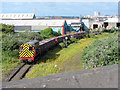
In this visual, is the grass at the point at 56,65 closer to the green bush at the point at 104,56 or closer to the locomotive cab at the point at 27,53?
the locomotive cab at the point at 27,53

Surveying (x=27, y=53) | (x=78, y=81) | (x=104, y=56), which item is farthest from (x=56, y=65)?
(x=78, y=81)

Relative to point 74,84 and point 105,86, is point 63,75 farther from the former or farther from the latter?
point 105,86

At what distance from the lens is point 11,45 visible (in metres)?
10.9

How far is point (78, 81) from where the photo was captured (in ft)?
4.01

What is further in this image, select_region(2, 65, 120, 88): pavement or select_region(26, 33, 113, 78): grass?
select_region(26, 33, 113, 78): grass

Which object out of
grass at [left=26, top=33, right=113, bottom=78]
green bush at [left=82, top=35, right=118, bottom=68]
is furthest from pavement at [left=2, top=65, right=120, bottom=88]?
grass at [left=26, top=33, right=113, bottom=78]

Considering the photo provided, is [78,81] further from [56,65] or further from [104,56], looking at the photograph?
[56,65]

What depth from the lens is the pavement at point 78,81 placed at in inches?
47.3

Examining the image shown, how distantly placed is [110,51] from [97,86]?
4916 millimetres

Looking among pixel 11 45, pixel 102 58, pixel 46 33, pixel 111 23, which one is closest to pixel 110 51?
pixel 102 58

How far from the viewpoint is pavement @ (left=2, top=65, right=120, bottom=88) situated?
120 centimetres

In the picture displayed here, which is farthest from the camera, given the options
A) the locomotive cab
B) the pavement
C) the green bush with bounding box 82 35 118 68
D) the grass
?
the locomotive cab

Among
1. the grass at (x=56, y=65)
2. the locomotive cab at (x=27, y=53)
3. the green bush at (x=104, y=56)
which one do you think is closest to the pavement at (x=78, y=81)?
the green bush at (x=104, y=56)

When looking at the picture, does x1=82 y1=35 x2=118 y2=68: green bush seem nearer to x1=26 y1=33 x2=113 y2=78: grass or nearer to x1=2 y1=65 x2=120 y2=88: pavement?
x1=26 y1=33 x2=113 y2=78: grass
